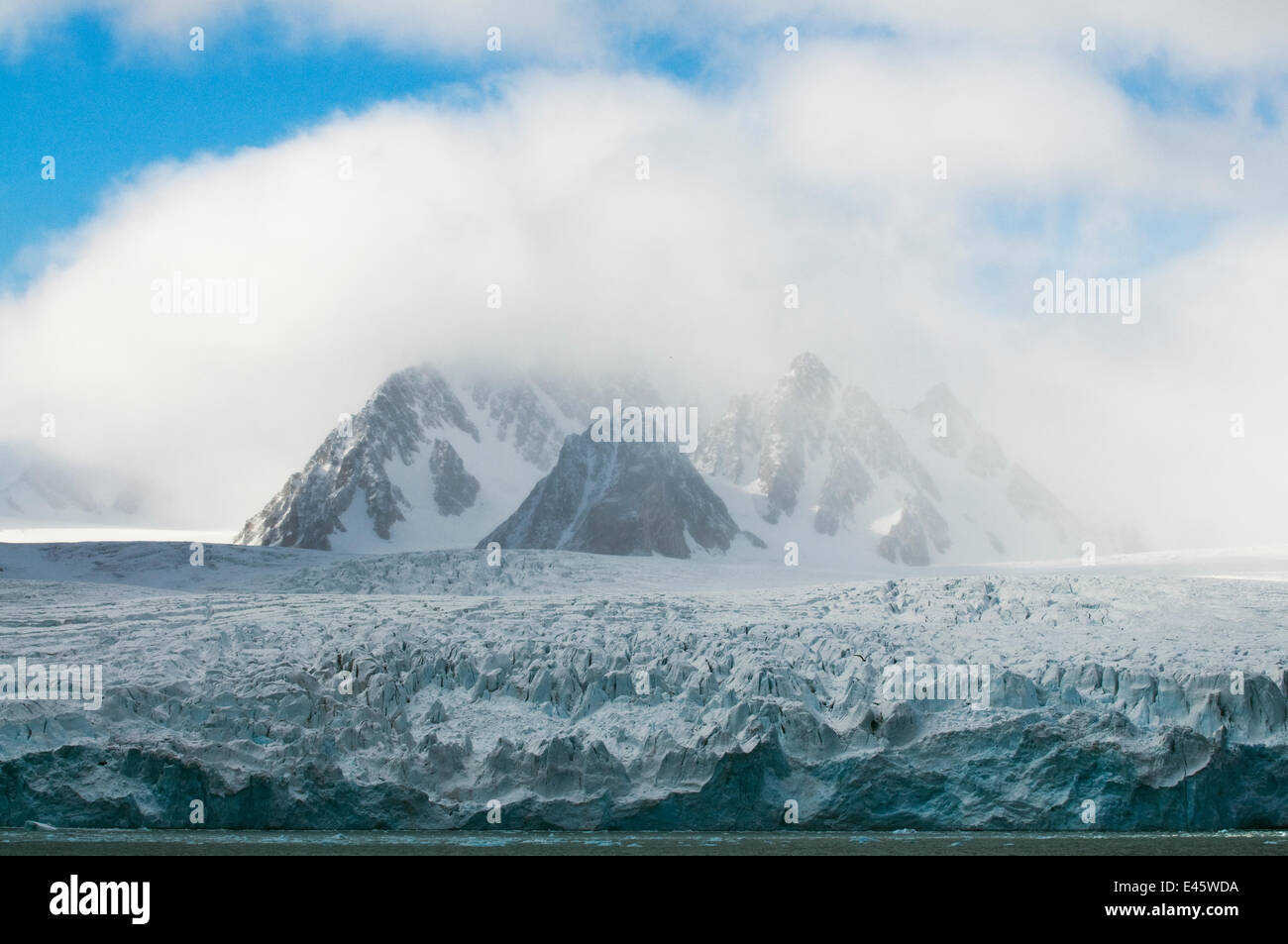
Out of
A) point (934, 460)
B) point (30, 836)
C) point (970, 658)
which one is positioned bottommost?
point (30, 836)

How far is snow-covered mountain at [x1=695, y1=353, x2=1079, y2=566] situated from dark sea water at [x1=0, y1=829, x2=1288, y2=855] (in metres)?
99.7

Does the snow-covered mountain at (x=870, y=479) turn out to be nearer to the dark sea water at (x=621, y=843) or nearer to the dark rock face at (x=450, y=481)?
the dark rock face at (x=450, y=481)

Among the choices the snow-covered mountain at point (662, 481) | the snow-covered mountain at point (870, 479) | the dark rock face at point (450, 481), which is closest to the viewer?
the snow-covered mountain at point (662, 481)

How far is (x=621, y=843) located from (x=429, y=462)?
436ft

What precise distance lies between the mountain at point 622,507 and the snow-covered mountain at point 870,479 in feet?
59.2

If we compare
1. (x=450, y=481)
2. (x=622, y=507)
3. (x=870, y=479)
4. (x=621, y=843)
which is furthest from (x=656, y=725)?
(x=450, y=481)

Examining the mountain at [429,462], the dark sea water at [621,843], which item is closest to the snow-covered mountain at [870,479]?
the mountain at [429,462]

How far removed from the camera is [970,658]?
86.5ft

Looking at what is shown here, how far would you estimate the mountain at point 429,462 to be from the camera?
132000mm

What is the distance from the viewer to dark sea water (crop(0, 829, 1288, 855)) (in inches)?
759

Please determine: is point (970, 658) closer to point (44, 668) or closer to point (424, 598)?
point (424, 598)

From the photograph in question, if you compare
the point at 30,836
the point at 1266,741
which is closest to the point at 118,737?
the point at 30,836
